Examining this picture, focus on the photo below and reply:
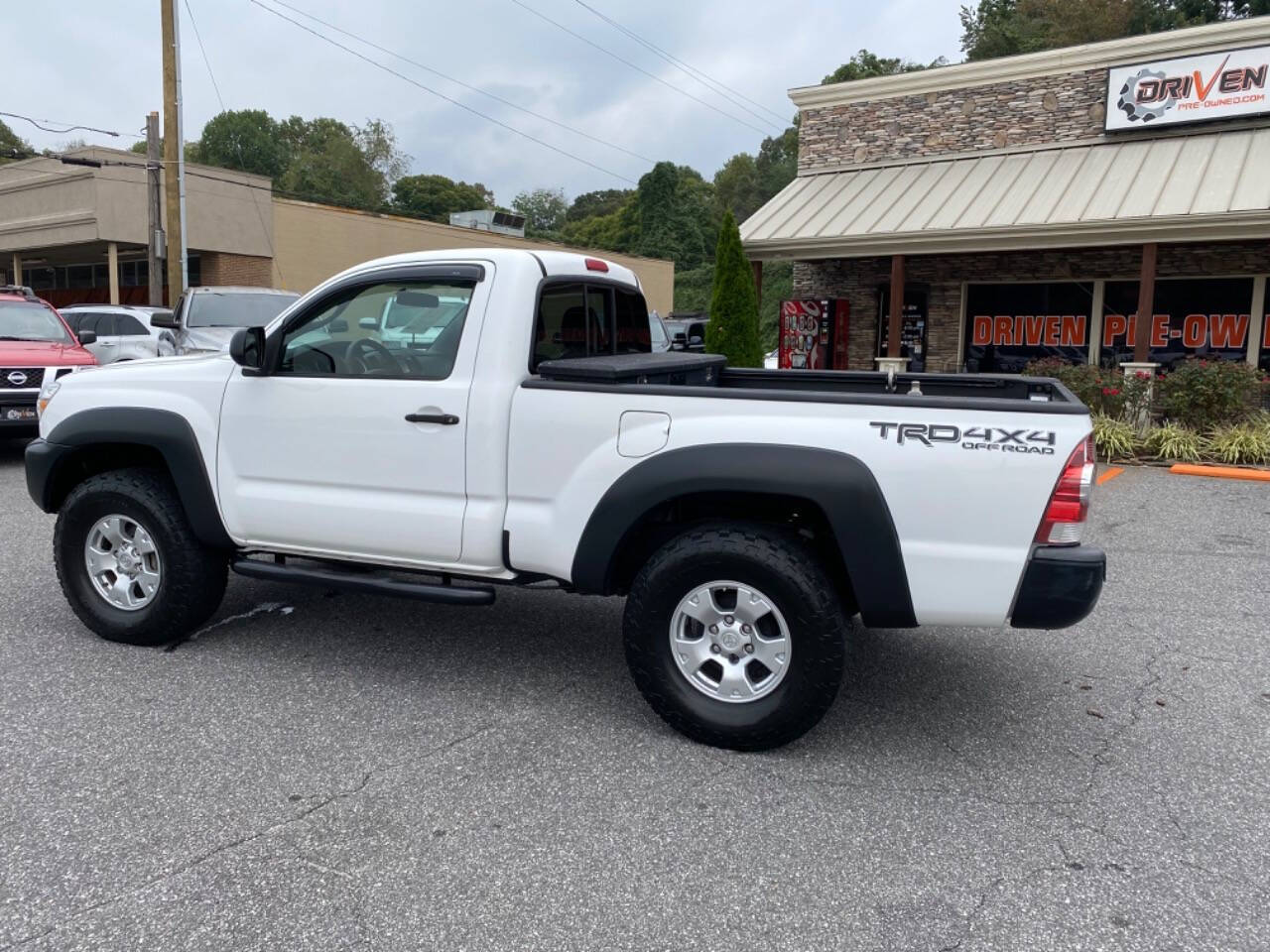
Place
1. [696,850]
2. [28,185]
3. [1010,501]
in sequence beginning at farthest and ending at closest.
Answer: [28,185] < [1010,501] < [696,850]

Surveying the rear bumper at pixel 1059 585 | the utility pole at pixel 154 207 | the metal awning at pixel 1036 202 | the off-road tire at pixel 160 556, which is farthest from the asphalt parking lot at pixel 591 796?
the utility pole at pixel 154 207

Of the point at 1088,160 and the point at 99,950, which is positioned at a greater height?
the point at 1088,160

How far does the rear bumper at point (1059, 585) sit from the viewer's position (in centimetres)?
342

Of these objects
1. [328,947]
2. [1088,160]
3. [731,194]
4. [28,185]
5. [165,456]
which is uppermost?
[731,194]

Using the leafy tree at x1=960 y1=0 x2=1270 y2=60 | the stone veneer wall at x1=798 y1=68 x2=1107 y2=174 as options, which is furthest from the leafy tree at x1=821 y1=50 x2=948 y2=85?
the stone veneer wall at x1=798 y1=68 x2=1107 y2=174

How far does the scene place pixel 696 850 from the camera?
3.17 metres

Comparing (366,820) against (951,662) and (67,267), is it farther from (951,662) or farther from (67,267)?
(67,267)

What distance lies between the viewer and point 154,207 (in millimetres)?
20344

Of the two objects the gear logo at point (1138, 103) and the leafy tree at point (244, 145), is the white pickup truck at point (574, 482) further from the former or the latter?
the leafy tree at point (244, 145)

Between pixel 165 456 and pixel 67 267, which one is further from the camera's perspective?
pixel 67 267

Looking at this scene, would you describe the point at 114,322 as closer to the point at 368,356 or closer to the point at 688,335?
the point at 688,335

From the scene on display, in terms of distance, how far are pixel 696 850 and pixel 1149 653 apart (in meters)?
3.13

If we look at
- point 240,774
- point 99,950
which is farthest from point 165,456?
point 99,950

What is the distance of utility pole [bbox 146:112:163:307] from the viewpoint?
1989 cm
